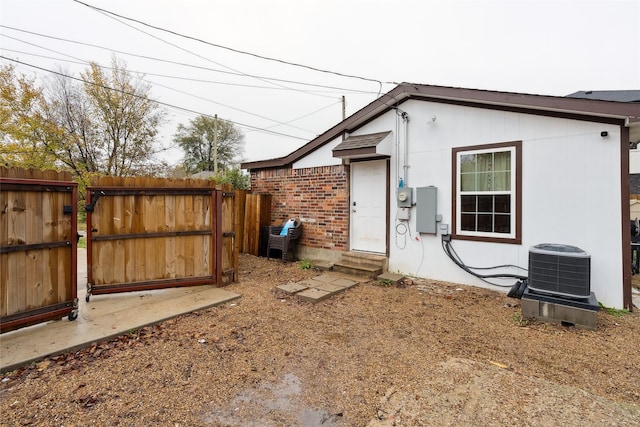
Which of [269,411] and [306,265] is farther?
[306,265]

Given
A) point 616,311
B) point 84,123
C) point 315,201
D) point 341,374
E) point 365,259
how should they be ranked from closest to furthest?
point 341,374, point 616,311, point 365,259, point 315,201, point 84,123

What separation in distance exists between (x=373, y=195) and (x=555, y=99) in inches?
Result: 131

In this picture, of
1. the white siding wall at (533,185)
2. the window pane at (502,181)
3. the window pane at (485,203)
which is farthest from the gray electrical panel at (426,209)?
the window pane at (502,181)

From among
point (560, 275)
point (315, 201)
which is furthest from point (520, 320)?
point (315, 201)

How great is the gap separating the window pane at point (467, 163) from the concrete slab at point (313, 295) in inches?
125

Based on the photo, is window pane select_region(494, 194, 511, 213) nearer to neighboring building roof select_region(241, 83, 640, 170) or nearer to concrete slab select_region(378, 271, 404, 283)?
neighboring building roof select_region(241, 83, 640, 170)

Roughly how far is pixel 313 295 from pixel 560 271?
320 cm

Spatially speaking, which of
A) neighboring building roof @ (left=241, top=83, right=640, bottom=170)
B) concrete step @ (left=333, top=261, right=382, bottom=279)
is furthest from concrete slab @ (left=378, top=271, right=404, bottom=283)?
neighboring building roof @ (left=241, top=83, right=640, bottom=170)

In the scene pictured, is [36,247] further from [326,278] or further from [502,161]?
[502,161]

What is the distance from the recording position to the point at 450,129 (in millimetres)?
5348

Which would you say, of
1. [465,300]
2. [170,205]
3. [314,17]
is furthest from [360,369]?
[314,17]

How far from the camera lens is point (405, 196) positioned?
570 centimetres

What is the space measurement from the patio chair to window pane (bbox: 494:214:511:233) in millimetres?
4198

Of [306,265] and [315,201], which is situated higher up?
[315,201]
